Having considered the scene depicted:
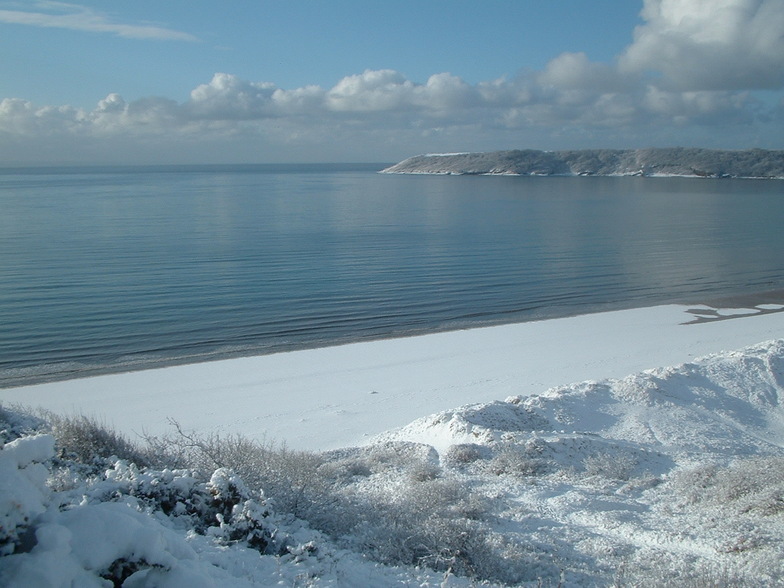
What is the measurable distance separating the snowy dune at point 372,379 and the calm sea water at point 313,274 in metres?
2.20

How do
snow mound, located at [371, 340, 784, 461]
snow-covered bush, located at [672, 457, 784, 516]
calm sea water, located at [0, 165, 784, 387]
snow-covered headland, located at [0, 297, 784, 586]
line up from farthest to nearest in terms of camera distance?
calm sea water, located at [0, 165, 784, 387] < snow mound, located at [371, 340, 784, 461] < snow-covered bush, located at [672, 457, 784, 516] < snow-covered headland, located at [0, 297, 784, 586]

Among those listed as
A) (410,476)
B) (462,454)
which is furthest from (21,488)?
(462,454)

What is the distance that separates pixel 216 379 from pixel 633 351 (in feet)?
38.8

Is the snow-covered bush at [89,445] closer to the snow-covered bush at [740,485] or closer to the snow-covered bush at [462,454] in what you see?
the snow-covered bush at [462,454]

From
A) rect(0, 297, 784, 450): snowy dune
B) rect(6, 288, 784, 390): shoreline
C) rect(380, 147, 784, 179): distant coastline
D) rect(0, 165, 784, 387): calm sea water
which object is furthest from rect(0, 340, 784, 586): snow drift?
rect(380, 147, 784, 179): distant coastline

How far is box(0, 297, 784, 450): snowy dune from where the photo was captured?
12938mm

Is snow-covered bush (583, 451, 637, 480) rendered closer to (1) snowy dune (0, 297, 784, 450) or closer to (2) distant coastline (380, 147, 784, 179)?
(1) snowy dune (0, 297, 784, 450)

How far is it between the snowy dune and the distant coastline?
147m

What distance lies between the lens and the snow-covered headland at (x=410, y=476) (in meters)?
4.41

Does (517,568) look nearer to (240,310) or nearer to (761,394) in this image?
(761,394)

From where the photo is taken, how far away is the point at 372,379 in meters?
15.8

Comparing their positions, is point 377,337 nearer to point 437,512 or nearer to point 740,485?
point 437,512

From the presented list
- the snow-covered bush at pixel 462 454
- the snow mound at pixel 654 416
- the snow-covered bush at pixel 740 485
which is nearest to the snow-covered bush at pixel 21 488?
the snow-covered bush at pixel 462 454

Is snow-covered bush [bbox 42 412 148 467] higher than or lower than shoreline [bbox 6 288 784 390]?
higher
